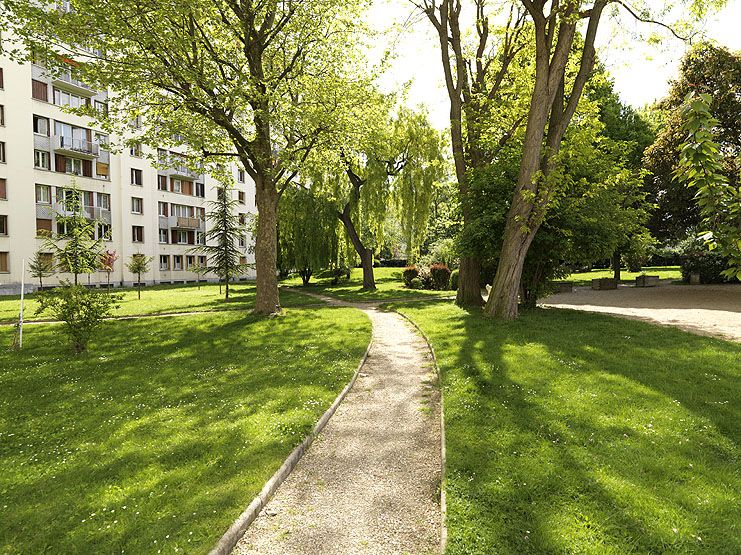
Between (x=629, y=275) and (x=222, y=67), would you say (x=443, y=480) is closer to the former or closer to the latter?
(x=222, y=67)

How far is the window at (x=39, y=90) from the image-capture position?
33219 millimetres

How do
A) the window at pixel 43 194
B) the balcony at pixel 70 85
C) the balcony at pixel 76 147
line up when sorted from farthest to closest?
1. the balcony at pixel 76 147
2. the balcony at pixel 70 85
3. the window at pixel 43 194

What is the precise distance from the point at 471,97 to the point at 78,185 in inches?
942

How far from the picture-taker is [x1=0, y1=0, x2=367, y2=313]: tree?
12.4 m

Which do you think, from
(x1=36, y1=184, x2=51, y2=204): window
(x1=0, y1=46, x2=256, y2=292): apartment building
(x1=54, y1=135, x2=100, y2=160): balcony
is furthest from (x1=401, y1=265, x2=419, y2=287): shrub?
(x1=36, y1=184, x2=51, y2=204): window

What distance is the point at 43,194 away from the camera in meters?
34.4

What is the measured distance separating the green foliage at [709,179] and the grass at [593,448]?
86.6 inches

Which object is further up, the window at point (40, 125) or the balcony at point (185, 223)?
the window at point (40, 125)

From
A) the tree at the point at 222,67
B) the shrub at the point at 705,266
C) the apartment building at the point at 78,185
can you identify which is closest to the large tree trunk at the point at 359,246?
the apartment building at the point at 78,185

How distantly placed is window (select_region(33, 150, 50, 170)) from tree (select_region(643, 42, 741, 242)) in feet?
138

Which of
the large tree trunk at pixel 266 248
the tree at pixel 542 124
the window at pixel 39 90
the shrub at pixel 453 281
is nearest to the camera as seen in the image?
the tree at pixel 542 124

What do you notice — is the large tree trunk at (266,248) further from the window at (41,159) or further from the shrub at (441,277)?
the window at (41,159)

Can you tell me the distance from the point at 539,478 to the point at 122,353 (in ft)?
33.0

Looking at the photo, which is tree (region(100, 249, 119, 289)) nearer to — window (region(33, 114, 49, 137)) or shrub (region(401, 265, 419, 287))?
window (region(33, 114, 49, 137))
